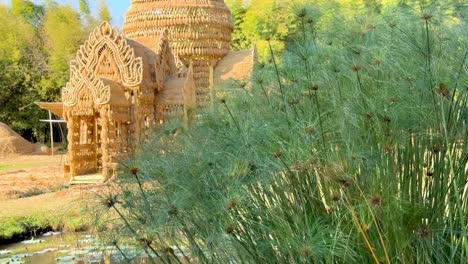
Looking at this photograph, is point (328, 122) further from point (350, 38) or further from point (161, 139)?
point (161, 139)

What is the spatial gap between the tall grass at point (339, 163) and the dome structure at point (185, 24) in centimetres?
876

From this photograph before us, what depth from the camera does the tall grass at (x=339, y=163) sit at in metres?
1.98

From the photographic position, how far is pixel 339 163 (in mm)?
2008

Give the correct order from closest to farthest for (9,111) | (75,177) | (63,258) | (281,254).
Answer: (281,254) < (63,258) < (75,177) < (9,111)

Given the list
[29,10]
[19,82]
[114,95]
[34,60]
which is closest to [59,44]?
[34,60]

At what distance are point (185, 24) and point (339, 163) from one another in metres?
9.63

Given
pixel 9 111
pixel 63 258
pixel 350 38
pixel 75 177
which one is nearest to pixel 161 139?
pixel 350 38

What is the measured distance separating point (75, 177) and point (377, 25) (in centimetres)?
741

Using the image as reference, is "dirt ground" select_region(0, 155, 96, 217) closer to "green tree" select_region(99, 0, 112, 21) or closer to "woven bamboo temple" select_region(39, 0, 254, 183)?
"woven bamboo temple" select_region(39, 0, 254, 183)

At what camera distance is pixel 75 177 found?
9.37 meters

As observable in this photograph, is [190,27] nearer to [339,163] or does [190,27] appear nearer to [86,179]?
[86,179]

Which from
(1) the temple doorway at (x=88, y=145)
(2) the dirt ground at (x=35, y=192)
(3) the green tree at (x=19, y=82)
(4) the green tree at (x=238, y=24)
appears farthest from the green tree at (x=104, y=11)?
(1) the temple doorway at (x=88, y=145)

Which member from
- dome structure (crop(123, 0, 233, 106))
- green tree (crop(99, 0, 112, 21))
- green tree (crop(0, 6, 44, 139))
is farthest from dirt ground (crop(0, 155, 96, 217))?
green tree (crop(99, 0, 112, 21))

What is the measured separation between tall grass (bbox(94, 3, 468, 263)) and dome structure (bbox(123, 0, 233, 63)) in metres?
8.76
